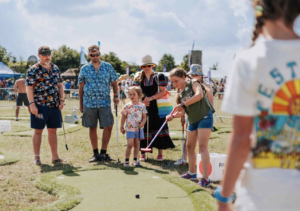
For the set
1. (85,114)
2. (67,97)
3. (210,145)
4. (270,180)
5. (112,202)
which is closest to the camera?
(270,180)

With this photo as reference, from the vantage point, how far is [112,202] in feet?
13.8

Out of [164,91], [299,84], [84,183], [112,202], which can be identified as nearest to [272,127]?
[299,84]

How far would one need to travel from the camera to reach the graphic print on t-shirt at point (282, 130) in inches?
56.6

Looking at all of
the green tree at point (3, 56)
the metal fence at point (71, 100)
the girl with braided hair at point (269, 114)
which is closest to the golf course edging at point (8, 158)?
the girl with braided hair at point (269, 114)

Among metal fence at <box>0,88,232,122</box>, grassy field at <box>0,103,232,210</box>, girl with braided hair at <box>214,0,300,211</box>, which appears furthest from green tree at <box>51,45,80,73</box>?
girl with braided hair at <box>214,0,300,211</box>

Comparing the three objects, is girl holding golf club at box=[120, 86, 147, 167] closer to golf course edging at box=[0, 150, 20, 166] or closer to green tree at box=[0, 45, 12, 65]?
golf course edging at box=[0, 150, 20, 166]

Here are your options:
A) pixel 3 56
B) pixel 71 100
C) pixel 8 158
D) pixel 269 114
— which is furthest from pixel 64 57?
pixel 269 114

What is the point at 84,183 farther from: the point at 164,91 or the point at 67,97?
the point at 67,97

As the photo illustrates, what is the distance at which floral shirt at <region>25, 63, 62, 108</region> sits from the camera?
6094 millimetres

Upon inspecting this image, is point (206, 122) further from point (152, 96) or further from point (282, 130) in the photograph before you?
point (282, 130)

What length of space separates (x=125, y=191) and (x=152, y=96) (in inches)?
93.3

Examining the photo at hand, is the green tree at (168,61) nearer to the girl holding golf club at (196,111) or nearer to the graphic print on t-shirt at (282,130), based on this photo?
the girl holding golf club at (196,111)

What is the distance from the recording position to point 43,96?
20.3 ft

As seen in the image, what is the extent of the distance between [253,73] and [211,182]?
418 centimetres
